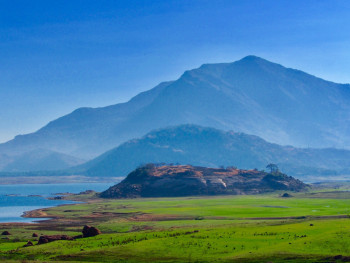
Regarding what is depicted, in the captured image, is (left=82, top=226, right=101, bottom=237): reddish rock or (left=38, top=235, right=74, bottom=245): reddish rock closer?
(left=38, top=235, right=74, bottom=245): reddish rock

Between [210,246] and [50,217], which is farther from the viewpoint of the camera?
[50,217]

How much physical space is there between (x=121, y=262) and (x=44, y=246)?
1633cm

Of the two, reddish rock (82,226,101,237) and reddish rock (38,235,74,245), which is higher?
reddish rock (82,226,101,237)

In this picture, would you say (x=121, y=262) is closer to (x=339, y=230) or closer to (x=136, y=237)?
(x=136, y=237)

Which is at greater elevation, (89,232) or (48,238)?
(89,232)

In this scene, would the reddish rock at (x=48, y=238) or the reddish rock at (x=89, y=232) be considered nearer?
the reddish rock at (x=48, y=238)

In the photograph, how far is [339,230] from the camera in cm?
7962

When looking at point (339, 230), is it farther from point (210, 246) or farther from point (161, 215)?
point (161, 215)

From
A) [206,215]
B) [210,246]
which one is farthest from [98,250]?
[206,215]

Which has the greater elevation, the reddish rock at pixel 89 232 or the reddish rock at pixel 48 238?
the reddish rock at pixel 89 232

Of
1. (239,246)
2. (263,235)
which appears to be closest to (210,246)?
(239,246)

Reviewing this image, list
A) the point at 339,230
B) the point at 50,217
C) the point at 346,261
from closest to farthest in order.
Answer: the point at 346,261 < the point at 339,230 < the point at 50,217

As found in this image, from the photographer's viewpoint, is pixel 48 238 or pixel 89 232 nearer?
pixel 48 238

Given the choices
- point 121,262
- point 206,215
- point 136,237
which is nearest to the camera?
point 121,262
